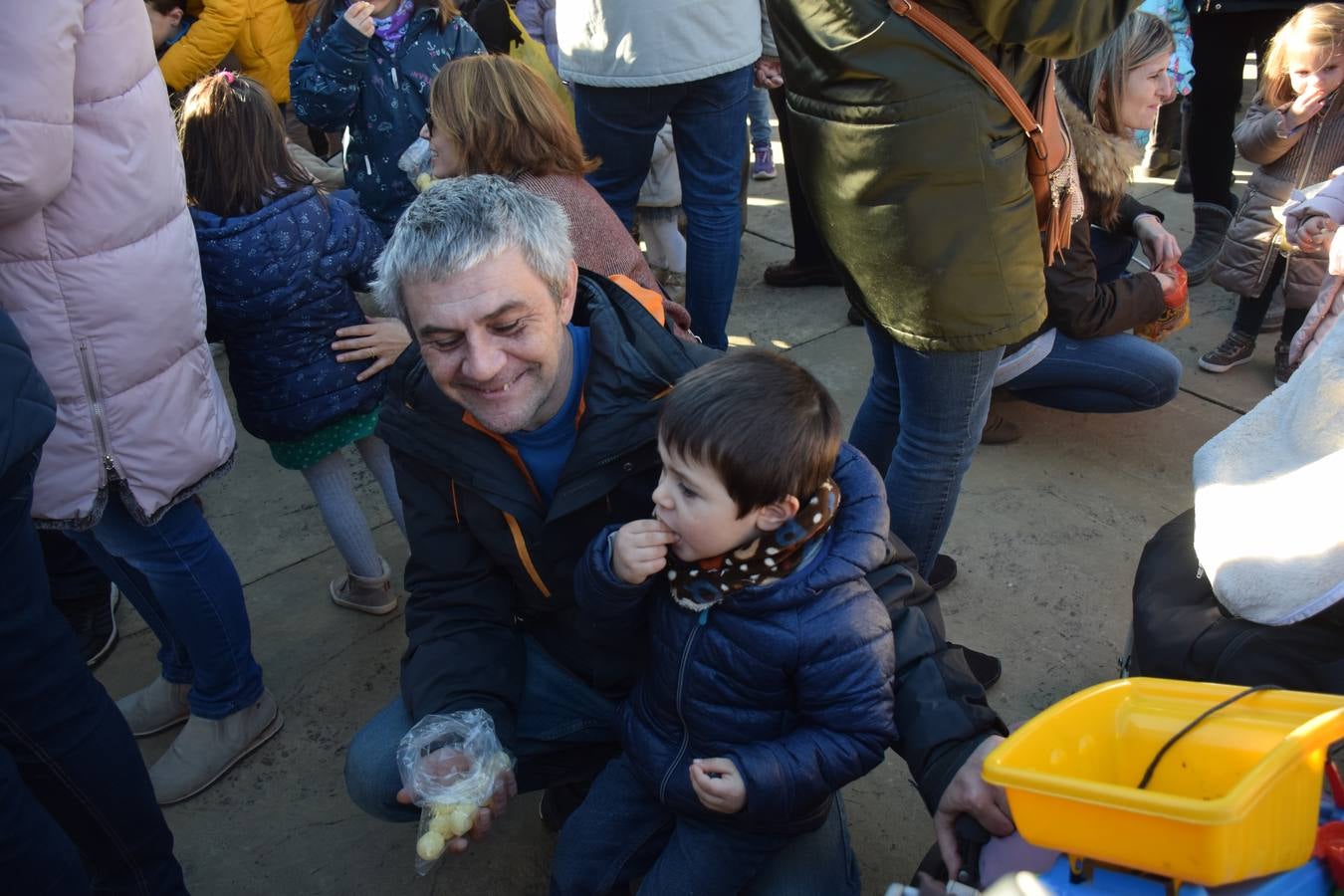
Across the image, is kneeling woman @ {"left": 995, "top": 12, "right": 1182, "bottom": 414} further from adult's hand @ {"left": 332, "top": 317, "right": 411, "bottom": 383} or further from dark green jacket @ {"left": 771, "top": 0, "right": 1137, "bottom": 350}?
adult's hand @ {"left": 332, "top": 317, "right": 411, "bottom": 383}

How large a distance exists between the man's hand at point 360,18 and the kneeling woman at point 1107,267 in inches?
82.7

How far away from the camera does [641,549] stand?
5.52ft

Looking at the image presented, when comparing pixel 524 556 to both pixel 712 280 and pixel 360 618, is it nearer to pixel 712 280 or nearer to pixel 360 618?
pixel 360 618

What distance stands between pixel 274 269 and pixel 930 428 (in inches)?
62.8

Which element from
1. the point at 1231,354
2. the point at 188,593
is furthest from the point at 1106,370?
the point at 188,593

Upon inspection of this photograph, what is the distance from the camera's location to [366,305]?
494 cm

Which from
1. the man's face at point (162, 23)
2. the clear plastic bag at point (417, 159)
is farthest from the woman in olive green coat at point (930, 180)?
the man's face at point (162, 23)

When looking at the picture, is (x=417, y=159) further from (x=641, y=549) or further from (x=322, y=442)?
(x=641, y=549)

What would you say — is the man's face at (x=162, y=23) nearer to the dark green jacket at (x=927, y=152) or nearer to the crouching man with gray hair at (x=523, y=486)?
the crouching man with gray hair at (x=523, y=486)

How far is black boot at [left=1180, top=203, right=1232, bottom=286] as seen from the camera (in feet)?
14.8

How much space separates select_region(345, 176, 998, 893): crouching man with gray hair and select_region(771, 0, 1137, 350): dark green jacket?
46 centimetres

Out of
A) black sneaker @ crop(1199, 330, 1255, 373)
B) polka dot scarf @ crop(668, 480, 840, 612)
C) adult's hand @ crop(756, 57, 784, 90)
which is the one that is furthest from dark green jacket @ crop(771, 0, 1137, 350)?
adult's hand @ crop(756, 57, 784, 90)

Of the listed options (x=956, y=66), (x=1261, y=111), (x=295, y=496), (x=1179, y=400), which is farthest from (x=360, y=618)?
(x=1261, y=111)

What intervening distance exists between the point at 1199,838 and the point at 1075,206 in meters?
1.85
